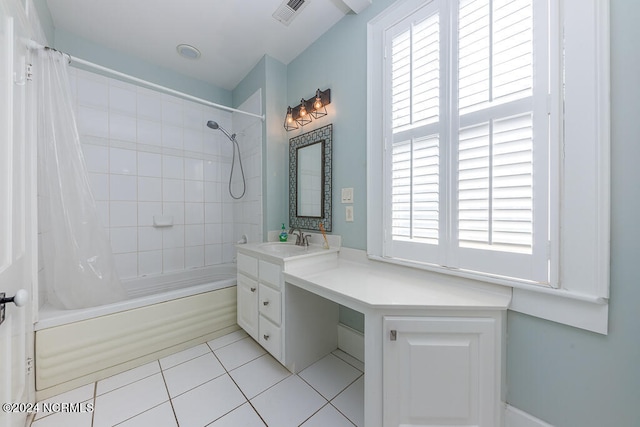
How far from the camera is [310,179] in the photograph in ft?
6.45

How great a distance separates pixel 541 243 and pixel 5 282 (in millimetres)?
1999

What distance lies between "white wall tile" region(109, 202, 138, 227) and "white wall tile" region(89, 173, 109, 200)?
0.10m

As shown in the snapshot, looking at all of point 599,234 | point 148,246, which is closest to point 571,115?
point 599,234

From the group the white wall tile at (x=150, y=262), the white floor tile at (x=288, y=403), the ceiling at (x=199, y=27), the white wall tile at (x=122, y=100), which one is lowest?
the white floor tile at (x=288, y=403)

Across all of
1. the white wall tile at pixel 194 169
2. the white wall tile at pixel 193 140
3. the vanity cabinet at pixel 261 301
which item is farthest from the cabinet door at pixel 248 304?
the white wall tile at pixel 193 140

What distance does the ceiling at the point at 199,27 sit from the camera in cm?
162

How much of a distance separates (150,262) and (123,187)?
0.75m

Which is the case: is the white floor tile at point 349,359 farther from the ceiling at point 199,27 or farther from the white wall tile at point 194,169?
the ceiling at point 199,27

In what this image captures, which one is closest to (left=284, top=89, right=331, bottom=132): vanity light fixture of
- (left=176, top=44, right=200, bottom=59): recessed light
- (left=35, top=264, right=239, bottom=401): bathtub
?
(left=176, top=44, right=200, bottom=59): recessed light

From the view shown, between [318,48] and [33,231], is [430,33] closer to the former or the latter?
[318,48]

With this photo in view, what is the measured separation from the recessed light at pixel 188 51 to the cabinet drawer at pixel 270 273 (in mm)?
1990

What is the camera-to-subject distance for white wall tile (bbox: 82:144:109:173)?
A: 196 centimetres

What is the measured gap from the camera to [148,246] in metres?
2.26

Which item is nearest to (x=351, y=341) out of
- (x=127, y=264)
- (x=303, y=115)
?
(x=303, y=115)
